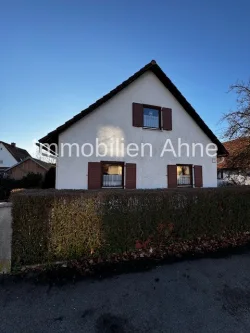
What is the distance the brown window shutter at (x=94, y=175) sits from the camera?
29.4ft

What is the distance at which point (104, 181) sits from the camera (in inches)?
368

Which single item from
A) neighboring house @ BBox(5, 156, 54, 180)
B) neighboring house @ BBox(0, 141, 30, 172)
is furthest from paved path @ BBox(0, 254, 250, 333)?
neighboring house @ BBox(0, 141, 30, 172)

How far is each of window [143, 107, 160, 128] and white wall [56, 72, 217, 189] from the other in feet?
1.18

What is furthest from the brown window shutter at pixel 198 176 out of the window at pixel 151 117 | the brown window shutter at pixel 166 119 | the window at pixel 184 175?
the window at pixel 151 117

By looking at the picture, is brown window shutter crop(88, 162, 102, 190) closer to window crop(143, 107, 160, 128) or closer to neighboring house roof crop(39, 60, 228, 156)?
neighboring house roof crop(39, 60, 228, 156)

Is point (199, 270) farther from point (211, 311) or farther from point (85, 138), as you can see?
point (85, 138)

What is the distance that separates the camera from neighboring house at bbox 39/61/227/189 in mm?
8992

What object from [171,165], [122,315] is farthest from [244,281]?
[171,165]

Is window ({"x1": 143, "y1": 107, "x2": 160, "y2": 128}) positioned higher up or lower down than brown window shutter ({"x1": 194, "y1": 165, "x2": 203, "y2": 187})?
higher up

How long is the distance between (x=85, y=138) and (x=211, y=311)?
25.6 feet

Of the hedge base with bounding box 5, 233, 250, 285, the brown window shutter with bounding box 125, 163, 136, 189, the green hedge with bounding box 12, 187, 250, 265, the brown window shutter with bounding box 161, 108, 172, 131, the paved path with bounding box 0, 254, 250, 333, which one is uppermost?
the brown window shutter with bounding box 161, 108, 172, 131

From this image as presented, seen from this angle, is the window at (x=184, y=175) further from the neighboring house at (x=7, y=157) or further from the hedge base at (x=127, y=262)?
the neighboring house at (x=7, y=157)

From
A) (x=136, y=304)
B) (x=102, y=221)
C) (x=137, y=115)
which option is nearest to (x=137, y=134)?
(x=137, y=115)

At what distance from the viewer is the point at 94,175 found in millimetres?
9031
